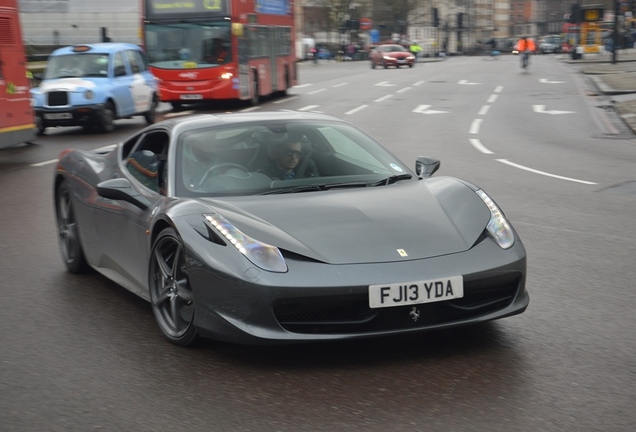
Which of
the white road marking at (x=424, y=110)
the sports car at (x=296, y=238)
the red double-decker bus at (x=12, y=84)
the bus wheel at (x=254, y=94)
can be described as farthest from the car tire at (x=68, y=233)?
the bus wheel at (x=254, y=94)

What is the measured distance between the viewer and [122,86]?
74.2 ft

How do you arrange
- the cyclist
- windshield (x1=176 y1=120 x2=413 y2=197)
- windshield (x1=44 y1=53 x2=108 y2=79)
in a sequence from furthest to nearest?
the cyclist → windshield (x1=44 y1=53 x2=108 y2=79) → windshield (x1=176 y1=120 x2=413 y2=197)

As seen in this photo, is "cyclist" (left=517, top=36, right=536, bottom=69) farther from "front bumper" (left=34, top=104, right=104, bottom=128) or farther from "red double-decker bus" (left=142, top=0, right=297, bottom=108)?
"front bumper" (left=34, top=104, right=104, bottom=128)

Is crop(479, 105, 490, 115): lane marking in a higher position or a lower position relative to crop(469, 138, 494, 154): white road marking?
lower

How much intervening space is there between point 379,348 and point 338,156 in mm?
1454

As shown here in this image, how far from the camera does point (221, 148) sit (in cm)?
615

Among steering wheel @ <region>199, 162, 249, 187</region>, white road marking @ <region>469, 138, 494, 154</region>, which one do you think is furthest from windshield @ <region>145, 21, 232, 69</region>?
steering wheel @ <region>199, 162, 249, 187</region>

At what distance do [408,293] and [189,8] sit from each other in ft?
75.6

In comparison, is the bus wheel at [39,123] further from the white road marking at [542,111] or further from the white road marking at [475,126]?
the white road marking at [542,111]

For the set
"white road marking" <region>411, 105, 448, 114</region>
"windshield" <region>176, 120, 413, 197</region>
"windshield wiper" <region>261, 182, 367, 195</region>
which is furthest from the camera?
"white road marking" <region>411, 105, 448, 114</region>

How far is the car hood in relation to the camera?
500 cm

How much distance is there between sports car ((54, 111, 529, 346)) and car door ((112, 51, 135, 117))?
634 inches

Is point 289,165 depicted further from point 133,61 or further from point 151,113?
point 151,113

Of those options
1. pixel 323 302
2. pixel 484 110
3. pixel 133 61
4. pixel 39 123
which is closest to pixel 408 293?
pixel 323 302
